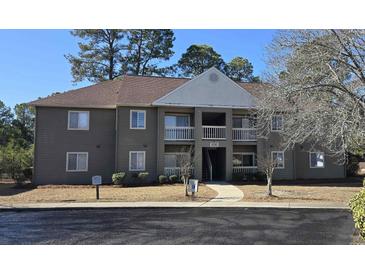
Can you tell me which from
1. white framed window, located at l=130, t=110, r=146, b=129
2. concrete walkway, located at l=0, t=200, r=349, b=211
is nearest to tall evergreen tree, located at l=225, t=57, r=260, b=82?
white framed window, located at l=130, t=110, r=146, b=129

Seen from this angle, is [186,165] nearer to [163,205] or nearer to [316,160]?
[163,205]

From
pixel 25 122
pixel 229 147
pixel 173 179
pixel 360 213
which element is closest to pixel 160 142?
pixel 173 179

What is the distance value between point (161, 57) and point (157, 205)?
31.4 metres

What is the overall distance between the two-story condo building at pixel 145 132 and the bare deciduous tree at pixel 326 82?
7281 mm

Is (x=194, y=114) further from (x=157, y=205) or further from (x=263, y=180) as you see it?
(x=157, y=205)

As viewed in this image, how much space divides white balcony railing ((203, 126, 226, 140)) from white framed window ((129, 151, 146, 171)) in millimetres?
4872

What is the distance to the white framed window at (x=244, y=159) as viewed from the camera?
78.5 feet

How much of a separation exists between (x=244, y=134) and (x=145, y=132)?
7.68 meters

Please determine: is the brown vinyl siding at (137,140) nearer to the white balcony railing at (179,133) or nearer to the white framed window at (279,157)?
the white balcony railing at (179,133)

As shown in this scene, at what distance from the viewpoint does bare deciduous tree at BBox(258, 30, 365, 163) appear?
11320 mm

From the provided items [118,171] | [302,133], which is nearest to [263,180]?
[302,133]

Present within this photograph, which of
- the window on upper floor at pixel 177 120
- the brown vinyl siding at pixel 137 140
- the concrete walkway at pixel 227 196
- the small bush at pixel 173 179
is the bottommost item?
the concrete walkway at pixel 227 196

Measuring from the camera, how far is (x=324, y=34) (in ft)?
39.8

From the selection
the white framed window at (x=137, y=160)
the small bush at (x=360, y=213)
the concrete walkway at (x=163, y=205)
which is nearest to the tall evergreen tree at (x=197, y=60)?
the white framed window at (x=137, y=160)
